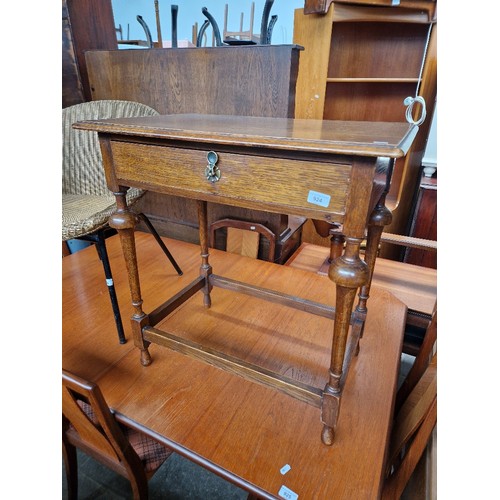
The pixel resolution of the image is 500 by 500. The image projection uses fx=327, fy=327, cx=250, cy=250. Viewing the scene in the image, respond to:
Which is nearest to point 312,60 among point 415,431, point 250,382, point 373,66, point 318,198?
point 373,66

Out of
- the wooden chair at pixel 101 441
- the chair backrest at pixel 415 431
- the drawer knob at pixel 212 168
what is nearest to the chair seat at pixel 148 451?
the wooden chair at pixel 101 441

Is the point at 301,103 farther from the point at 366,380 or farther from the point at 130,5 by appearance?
the point at 130,5

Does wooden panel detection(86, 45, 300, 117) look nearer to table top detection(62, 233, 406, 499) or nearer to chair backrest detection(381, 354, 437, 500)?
table top detection(62, 233, 406, 499)

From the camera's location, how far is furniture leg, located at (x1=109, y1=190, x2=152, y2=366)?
35.5 inches

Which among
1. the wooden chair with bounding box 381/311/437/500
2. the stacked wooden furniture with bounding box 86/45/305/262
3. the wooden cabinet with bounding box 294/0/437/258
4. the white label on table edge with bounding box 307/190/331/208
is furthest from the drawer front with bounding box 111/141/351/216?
the wooden cabinet with bounding box 294/0/437/258

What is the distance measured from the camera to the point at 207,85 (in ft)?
4.88

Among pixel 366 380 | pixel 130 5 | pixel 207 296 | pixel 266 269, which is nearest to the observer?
pixel 366 380

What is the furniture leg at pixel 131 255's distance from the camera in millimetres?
901

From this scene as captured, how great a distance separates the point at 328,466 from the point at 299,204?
1.93 ft

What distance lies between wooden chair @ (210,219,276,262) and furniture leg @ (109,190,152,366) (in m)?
0.73

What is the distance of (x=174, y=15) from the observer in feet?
5.26

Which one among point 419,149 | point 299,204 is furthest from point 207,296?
point 419,149

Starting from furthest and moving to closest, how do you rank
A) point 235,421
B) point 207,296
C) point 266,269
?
point 266,269, point 207,296, point 235,421

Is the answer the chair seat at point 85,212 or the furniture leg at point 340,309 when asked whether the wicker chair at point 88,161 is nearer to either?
the chair seat at point 85,212
